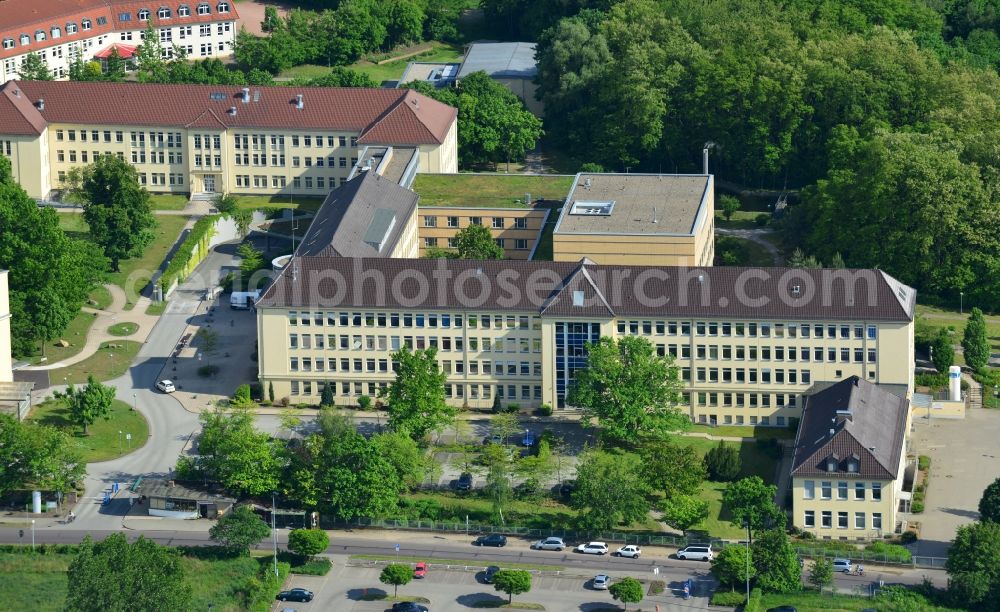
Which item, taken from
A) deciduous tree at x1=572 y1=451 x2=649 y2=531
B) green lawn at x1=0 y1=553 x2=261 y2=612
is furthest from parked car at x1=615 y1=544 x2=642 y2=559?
green lawn at x1=0 y1=553 x2=261 y2=612

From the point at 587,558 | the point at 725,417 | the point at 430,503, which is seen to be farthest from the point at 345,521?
the point at 725,417

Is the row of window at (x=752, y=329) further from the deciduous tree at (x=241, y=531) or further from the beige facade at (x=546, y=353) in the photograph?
the deciduous tree at (x=241, y=531)

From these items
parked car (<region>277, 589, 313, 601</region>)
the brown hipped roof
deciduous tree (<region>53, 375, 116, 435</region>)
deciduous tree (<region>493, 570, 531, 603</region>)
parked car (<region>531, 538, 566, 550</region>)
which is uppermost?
the brown hipped roof

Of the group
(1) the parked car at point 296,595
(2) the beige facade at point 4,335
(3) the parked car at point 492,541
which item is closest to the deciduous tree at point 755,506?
(3) the parked car at point 492,541

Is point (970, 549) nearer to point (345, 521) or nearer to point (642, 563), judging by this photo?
point (642, 563)

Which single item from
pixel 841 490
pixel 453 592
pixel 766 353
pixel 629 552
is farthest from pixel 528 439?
pixel 841 490

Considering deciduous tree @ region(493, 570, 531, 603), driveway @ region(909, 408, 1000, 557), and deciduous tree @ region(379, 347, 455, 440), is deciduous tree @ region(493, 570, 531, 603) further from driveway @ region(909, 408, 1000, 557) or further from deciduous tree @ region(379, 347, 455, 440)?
driveway @ region(909, 408, 1000, 557)

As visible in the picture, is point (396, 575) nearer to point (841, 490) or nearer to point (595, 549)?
point (595, 549)
